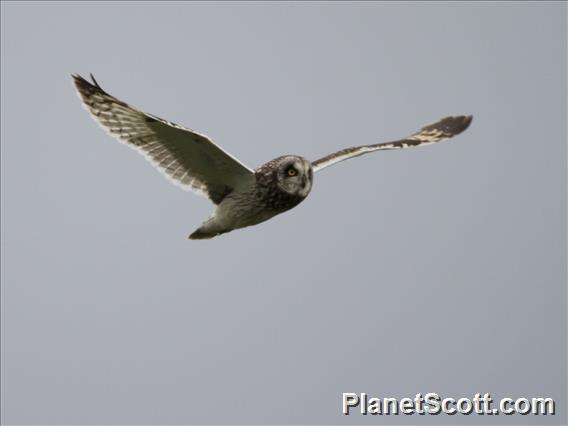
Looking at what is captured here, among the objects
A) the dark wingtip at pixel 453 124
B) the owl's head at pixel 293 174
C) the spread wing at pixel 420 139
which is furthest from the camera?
the dark wingtip at pixel 453 124

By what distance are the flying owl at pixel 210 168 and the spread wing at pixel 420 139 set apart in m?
0.03

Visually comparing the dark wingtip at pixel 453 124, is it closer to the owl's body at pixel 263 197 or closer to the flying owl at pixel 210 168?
the flying owl at pixel 210 168

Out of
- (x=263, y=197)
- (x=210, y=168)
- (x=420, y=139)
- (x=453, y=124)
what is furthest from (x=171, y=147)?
(x=453, y=124)

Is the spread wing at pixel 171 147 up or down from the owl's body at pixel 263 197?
up

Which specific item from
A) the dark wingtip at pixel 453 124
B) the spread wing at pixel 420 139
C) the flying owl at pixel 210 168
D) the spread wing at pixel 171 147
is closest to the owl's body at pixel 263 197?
the flying owl at pixel 210 168

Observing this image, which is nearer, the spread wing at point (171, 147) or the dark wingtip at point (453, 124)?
the spread wing at point (171, 147)

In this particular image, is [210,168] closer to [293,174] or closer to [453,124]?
[293,174]

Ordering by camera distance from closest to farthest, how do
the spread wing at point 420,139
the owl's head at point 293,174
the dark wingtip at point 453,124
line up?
the owl's head at point 293,174 → the spread wing at point 420,139 → the dark wingtip at point 453,124

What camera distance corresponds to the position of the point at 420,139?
11.4 m

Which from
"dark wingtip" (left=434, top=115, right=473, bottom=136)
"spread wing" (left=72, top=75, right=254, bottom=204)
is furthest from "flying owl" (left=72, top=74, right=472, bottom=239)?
"dark wingtip" (left=434, top=115, right=473, bottom=136)

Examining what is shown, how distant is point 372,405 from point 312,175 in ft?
8.21

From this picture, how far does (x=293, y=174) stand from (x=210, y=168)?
0.83 metres

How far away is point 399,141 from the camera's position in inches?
435

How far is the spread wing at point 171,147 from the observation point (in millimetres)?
8859
